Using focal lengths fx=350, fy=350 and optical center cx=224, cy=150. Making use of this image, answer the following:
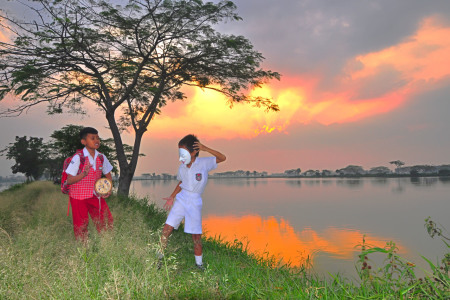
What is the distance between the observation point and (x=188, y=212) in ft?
18.5

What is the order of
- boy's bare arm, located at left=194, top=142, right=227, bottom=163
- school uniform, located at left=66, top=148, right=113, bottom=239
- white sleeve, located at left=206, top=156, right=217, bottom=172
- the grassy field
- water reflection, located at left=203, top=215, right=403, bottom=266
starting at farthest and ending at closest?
1. water reflection, located at left=203, top=215, right=403, bottom=266
2. school uniform, located at left=66, top=148, right=113, bottom=239
3. white sleeve, located at left=206, top=156, right=217, bottom=172
4. boy's bare arm, located at left=194, top=142, right=227, bottom=163
5. the grassy field

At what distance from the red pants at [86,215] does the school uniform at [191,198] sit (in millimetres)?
1449

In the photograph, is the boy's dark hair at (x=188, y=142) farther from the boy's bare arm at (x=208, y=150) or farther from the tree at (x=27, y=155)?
the tree at (x=27, y=155)

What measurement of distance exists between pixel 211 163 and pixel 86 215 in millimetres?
2591

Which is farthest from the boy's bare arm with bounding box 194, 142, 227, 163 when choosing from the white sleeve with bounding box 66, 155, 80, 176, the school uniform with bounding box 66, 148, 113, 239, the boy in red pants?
the white sleeve with bounding box 66, 155, 80, 176

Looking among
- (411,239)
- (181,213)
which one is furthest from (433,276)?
(411,239)

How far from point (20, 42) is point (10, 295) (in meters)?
13.0

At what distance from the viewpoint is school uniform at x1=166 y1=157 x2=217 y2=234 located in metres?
5.64

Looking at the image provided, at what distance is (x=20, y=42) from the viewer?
14.1 m

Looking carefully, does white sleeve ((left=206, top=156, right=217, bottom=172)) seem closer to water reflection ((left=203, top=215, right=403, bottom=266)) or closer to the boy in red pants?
the boy in red pants

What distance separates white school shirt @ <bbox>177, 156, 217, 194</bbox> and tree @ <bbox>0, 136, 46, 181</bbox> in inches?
2335

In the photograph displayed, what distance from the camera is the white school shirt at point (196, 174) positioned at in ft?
18.6

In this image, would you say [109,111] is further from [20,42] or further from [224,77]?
[224,77]

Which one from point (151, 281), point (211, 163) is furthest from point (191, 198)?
point (151, 281)
